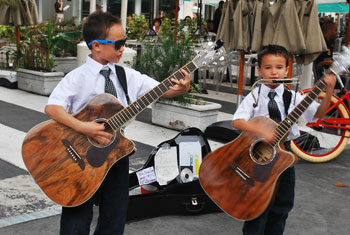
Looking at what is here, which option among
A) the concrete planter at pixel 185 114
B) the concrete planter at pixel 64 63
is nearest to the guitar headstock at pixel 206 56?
the concrete planter at pixel 185 114

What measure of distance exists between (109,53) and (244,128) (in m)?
0.95

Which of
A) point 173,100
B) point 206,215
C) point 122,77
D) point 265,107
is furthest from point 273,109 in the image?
point 173,100

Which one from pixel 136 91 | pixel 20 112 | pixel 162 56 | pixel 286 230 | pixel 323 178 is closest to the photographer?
pixel 136 91

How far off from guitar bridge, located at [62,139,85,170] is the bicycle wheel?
3884 millimetres

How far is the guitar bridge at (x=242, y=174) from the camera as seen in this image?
11.2 feet

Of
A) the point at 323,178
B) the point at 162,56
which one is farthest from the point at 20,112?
the point at 323,178

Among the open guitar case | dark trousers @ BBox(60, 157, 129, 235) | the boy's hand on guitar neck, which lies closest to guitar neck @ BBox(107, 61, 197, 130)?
dark trousers @ BBox(60, 157, 129, 235)

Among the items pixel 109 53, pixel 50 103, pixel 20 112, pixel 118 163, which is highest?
pixel 109 53

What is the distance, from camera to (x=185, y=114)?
775cm

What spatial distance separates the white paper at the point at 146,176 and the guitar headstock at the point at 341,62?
6.18ft

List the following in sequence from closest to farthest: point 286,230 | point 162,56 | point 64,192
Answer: point 64,192, point 286,230, point 162,56

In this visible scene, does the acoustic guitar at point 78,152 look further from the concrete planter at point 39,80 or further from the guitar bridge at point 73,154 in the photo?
the concrete planter at point 39,80

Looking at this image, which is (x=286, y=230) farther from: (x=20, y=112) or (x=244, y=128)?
(x=20, y=112)

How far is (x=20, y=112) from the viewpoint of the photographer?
902 cm
